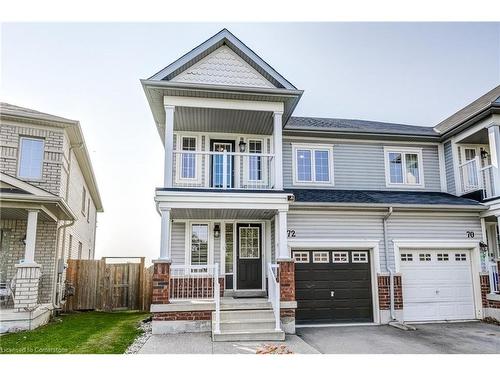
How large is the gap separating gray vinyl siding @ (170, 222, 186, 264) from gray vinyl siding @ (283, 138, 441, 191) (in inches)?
140

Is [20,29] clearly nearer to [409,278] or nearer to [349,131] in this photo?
[349,131]

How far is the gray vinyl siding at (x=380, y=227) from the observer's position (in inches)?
439

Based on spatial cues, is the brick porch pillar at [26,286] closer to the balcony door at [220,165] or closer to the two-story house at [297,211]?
the two-story house at [297,211]

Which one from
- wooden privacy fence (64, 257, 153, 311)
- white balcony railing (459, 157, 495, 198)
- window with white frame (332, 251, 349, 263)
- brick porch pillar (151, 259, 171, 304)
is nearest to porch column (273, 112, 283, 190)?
window with white frame (332, 251, 349, 263)

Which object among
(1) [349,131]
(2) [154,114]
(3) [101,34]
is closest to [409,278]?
(1) [349,131]

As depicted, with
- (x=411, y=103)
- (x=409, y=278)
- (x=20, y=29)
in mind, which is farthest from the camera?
(x=411, y=103)

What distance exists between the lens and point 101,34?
9.76 meters

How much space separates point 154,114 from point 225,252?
14.5ft

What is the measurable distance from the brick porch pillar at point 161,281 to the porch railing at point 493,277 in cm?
887

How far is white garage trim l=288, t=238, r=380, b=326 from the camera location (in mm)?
10969

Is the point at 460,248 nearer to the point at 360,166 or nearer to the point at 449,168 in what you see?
the point at 449,168

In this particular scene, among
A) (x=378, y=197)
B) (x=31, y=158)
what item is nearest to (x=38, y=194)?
(x=31, y=158)

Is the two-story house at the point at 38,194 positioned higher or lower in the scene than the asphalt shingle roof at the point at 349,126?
lower

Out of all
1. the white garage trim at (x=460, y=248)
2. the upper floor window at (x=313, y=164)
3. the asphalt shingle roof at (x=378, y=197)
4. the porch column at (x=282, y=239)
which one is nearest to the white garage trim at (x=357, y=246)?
the white garage trim at (x=460, y=248)
